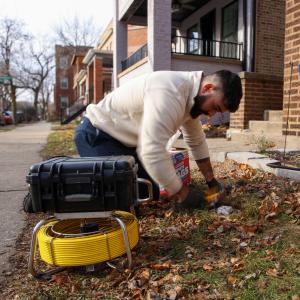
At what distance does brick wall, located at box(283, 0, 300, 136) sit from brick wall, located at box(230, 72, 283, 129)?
2.85m

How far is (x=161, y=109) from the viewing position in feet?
7.59

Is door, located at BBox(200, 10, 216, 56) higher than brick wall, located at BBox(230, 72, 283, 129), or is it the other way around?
door, located at BBox(200, 10, 216, 56)

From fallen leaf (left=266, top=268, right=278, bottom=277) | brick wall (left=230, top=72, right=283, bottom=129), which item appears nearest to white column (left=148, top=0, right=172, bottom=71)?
brick wall (left=230, top=72, right=283, bottom=129)

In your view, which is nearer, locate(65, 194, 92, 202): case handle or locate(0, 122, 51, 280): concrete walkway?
locate(65, 194, 92, 202): case handle

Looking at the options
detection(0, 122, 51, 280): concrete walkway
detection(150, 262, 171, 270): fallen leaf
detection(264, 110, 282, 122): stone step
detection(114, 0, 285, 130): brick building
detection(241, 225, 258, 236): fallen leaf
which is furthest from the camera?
detection(114, 0, 285, 130): brick building

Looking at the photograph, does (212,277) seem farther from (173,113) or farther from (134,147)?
Answer: (134,147)

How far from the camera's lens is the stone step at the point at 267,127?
6807 millimetres

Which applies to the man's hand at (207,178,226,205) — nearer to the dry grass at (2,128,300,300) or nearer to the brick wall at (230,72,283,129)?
the dry grass at (2,128,300,300)

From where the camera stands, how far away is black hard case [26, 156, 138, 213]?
7.55 ft

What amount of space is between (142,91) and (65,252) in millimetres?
1137

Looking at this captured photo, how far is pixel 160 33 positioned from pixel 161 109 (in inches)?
310

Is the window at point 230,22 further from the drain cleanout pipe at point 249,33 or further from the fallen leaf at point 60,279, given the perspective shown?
the fallen leaf at point 60,279

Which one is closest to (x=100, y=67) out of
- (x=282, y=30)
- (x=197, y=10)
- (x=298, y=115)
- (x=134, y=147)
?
(x=197, y=10)

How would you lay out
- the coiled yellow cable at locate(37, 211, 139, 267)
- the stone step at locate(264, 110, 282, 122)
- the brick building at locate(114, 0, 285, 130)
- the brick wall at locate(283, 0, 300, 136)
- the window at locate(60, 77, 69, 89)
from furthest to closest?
the window at locate(60, 77, 69, 89) < the brick building at locate(114, 0, 285, 130) < the stone step at locate(264, 110, 282, 122) < the brick wall at locate(283, 0, 300, 136) < the coiled yellow cable at locate(37, 211, 139, 267)
